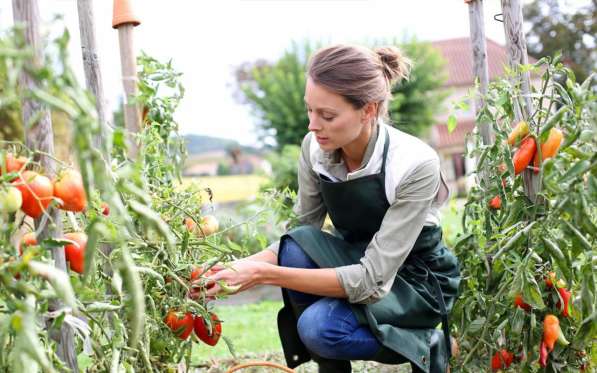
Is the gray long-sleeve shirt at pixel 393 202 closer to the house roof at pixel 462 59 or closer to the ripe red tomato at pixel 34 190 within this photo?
the ripe red tomato at pixel 34 190

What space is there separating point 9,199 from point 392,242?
1026 millimetres

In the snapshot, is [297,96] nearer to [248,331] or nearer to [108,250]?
[248,331]

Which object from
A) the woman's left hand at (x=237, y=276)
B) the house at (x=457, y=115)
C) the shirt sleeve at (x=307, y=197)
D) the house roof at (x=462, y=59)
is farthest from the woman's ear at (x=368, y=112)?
the house roof at (x=462, y=59)

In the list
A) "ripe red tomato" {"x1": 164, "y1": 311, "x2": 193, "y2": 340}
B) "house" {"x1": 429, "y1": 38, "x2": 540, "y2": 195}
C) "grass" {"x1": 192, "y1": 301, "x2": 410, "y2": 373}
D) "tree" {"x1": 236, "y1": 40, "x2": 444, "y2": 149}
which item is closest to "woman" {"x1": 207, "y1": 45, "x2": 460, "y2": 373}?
"ripe red tomato" {"x1": 164, "y1": 311, "x2": 193, "y2": 340}

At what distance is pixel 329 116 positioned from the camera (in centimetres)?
179

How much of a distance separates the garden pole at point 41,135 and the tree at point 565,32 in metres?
20.9

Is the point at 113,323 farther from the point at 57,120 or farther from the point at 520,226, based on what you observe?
the point at 57,120

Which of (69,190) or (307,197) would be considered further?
(307,197)

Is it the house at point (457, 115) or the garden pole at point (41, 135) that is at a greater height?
the garden pole at point (41, 135)

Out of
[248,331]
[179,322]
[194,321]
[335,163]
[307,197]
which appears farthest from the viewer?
[248,331]

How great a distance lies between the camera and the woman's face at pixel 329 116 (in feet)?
5.82

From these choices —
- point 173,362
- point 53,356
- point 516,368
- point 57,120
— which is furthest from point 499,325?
point 57,120

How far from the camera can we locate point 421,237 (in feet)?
6.33

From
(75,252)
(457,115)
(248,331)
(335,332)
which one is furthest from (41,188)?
(457,115)
